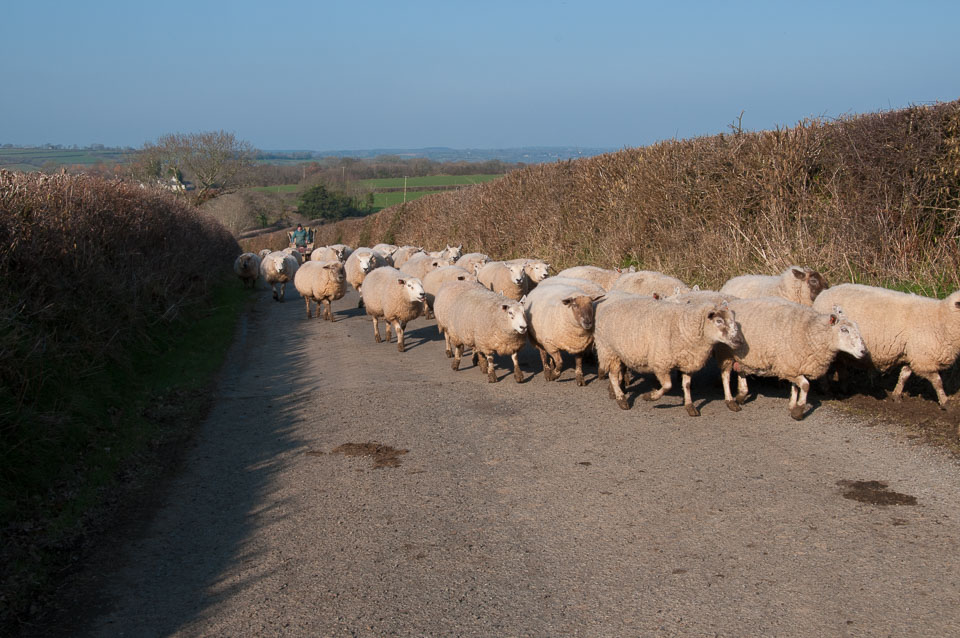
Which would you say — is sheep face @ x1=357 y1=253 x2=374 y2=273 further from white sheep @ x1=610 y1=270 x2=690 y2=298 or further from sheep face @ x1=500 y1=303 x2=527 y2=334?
sheep face @ x1=500 y1=303 x2=527 y2=334

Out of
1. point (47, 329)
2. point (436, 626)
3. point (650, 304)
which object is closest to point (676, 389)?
point (650, 304)

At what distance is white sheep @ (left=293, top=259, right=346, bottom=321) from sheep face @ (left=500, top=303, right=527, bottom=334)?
29.4ft

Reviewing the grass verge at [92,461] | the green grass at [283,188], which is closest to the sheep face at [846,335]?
the grass verge at [92,461]

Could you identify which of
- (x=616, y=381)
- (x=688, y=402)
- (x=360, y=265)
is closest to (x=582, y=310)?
(x=616, y=381)

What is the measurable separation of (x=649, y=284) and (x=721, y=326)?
3.50 meters

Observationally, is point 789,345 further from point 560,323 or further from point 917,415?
point 560,323

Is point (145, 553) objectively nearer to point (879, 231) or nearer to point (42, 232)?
point (42, 232)

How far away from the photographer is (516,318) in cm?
1077

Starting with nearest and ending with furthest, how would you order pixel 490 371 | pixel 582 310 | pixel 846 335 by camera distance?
1. pixel 846 335
2. pixel 582 310
3. pixel 490 371

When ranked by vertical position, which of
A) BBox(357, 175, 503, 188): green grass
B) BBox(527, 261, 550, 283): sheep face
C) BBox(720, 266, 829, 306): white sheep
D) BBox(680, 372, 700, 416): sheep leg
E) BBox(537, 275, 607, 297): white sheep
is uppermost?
BBox(357, 175, 503, 188): green grass

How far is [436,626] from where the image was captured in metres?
4.43

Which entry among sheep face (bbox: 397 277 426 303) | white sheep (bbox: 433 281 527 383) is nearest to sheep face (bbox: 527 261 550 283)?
sheep face (bbox: 397 277 426 303)

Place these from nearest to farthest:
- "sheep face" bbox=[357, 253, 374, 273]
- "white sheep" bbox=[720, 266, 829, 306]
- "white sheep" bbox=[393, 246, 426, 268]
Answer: "white sheep" bbox=[720, 266, 829, 306] → "sheep face" bbox=[357, 253, 374, 273] → "white sheep" bbox=[393, 246, 426, 268]

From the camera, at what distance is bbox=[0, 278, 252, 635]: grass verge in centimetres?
532
